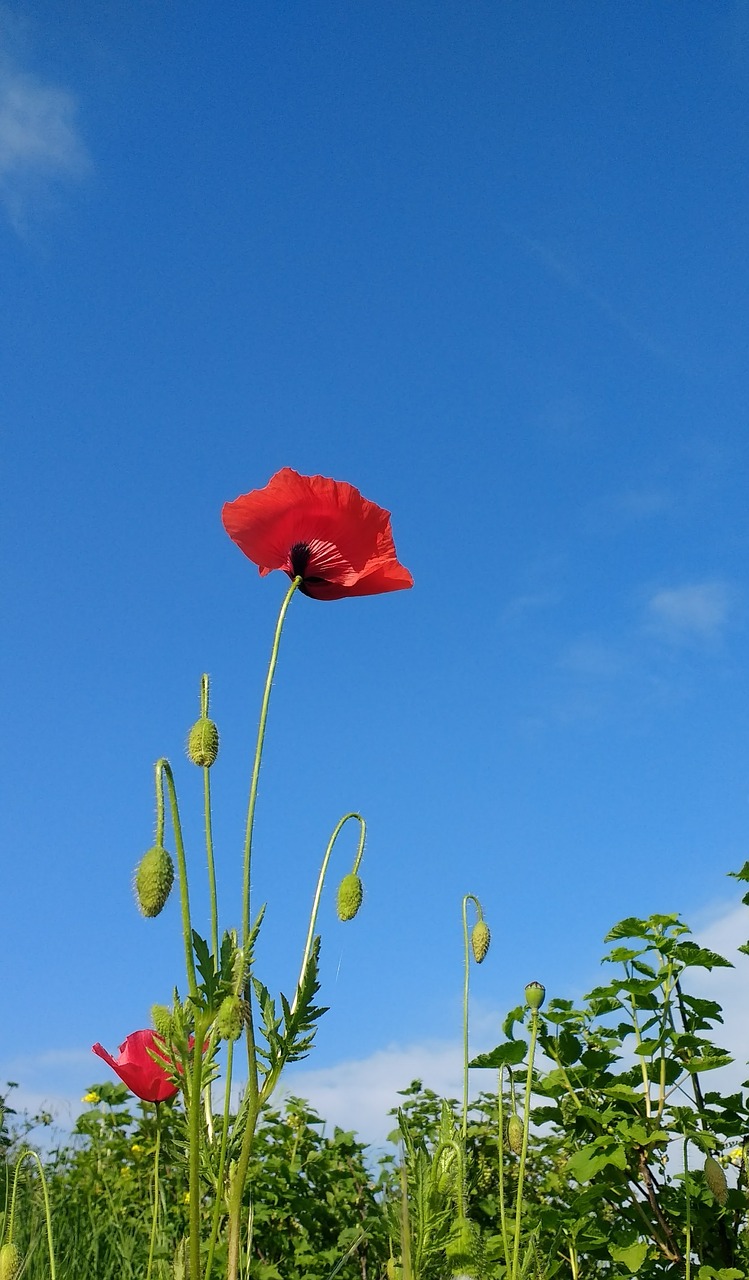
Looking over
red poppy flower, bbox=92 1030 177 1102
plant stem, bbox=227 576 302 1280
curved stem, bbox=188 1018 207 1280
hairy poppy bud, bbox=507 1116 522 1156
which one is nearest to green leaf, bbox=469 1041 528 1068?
hairy poppy bud, bbox=507 1116 522 1156

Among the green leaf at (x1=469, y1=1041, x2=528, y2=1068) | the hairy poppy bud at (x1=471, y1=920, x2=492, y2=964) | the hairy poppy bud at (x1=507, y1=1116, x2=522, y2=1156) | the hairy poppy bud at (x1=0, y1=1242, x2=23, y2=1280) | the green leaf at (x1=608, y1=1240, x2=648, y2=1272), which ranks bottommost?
the hairy poppy bud at (x1=0, y1=1242, x2=23, y2=1280)

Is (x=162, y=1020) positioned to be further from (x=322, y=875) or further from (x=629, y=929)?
(x=629, y=929)

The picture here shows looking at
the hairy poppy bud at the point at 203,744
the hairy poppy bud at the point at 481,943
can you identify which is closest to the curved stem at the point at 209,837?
the hairy poppy bud at the point at 203,744

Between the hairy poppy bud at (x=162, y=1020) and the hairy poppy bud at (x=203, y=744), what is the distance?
16.6 inches

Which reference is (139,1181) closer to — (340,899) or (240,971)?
(340,899)

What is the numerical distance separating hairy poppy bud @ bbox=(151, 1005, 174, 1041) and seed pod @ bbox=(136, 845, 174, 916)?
0.20m

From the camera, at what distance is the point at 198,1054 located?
1600 mm

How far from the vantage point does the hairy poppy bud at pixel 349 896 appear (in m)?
2.13

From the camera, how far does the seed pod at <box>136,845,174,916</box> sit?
1.78 metres

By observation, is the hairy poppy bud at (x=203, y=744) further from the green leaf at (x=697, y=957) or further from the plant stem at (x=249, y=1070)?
the green leaf at (x=697, y=957)

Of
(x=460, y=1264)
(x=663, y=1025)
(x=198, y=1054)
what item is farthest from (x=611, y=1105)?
(x=198, y=1054)

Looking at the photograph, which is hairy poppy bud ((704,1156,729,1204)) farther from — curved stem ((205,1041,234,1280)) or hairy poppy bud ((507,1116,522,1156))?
curved stem ((205,1041,234,1280))

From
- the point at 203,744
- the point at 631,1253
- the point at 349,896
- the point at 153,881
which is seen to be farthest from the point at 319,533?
the point at 631,1253

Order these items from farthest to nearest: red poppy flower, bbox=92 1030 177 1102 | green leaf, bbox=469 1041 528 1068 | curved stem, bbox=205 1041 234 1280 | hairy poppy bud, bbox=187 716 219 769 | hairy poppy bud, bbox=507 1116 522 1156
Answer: green leaf, bbox=469 1041 528 1068
hairy poppy bud, bbox=507 1116 522 1156
red poppy flower, bbox=92 1030 177 1102
hairy poppy bud, bbox=187 716 219 769
curved stem, bbox=205 1041 234 1280
